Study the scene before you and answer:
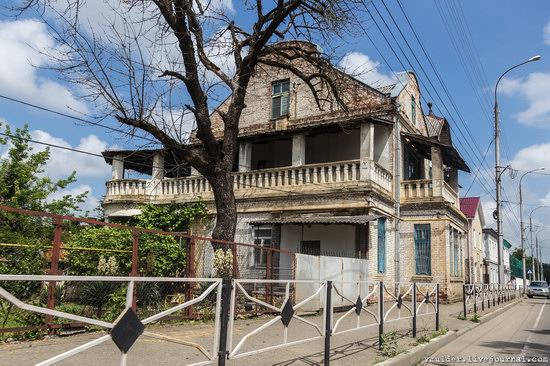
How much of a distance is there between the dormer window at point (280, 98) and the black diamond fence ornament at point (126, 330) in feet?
60.7

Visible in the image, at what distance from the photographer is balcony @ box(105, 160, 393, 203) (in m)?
17.4

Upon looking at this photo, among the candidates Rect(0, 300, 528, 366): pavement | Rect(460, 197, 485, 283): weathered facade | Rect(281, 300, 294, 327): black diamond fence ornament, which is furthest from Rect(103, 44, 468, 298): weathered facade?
Rect(460, 197, 485, 283): weathered facade

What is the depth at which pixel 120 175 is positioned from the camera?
893 inches

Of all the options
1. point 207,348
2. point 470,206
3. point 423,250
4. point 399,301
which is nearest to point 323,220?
point 423,250

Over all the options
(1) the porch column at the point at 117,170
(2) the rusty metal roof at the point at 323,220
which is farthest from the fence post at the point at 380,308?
(1) the porch column at the point at 117,170

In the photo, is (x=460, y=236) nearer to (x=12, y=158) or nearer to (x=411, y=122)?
(x=411, y=122)

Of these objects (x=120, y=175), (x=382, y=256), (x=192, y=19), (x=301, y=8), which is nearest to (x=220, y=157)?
(x=192, y=19)

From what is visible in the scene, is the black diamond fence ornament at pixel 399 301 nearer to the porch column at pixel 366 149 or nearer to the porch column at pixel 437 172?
the porch column at pixel 366 149

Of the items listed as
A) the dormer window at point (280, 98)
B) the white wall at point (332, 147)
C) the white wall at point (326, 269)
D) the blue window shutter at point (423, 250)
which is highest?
the dormer window at point (280, 98)

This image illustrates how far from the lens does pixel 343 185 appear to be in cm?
1730

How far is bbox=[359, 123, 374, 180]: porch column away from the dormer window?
484 cm

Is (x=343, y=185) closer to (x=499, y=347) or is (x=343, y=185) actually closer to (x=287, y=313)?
(x=499, y=347)

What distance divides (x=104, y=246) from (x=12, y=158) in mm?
11337

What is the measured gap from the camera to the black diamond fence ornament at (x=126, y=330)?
358 centimetres
